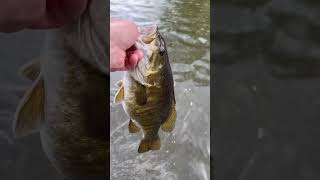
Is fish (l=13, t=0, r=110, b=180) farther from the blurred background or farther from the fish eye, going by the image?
the fish eye

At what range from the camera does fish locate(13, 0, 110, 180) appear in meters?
0.97

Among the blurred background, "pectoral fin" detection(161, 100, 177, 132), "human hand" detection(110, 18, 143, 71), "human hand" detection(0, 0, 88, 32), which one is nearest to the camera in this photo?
"human hand" detection(0, 0, 88, 32)

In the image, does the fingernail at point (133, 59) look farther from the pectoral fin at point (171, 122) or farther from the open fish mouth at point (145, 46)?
the pectoral fin at point (171, 122)

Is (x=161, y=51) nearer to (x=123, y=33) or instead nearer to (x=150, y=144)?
(x=123, y=33)

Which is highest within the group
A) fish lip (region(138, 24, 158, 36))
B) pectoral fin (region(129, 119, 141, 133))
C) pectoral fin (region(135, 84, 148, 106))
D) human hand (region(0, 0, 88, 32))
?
human hand (region(0, 0, 88, 32))

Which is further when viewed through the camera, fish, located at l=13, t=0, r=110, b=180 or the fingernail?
the fingernail

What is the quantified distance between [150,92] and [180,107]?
0.09 metres

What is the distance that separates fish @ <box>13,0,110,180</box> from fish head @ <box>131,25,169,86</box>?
10 centimetres

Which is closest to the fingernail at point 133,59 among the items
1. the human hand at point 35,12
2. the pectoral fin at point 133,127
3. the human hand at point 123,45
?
the human hand at point 123,45

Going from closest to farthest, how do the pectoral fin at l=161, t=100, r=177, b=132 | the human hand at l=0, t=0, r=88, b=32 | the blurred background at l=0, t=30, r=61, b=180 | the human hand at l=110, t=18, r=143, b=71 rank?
the human hand at l=0, t=0, r=88, b=32 → the blurred background at l=0, t=30, r=61, b=180 → the human hand at l=110, t=18, r=143, b=71 → the pectoral fin at l=161, t=100, r=177, b=132
